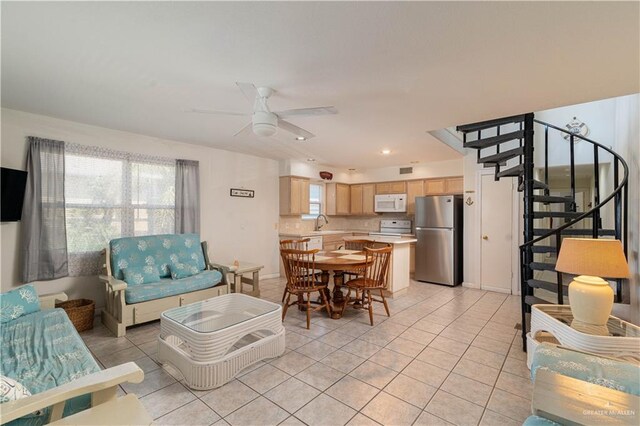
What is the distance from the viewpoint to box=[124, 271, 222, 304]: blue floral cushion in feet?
10.1

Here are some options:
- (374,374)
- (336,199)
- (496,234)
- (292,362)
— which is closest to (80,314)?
(292,362)

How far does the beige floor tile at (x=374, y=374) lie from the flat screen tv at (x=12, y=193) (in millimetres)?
3722

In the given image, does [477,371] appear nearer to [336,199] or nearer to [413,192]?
[413,192]

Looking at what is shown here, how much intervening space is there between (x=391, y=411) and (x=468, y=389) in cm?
67

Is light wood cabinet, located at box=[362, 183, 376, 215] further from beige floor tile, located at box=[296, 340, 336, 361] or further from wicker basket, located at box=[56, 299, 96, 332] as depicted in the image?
wicker basket, located at box=[56, 299, 96, 332]

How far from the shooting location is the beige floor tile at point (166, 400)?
187 cm

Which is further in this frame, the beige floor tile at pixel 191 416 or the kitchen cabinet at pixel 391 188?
the kitchen cabinet at pixel 391 188

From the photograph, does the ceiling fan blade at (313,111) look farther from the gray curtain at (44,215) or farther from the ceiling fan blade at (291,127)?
the gray curtain at (44,215)

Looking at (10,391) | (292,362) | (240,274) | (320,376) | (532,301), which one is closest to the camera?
(10,391)

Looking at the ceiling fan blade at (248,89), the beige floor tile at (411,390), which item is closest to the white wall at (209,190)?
the ceiling fan blade at (248,89)

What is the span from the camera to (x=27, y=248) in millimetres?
3062

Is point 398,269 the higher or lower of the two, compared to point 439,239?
lower

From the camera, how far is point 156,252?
372cm

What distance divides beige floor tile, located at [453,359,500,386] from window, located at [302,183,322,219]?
4.54 metres
